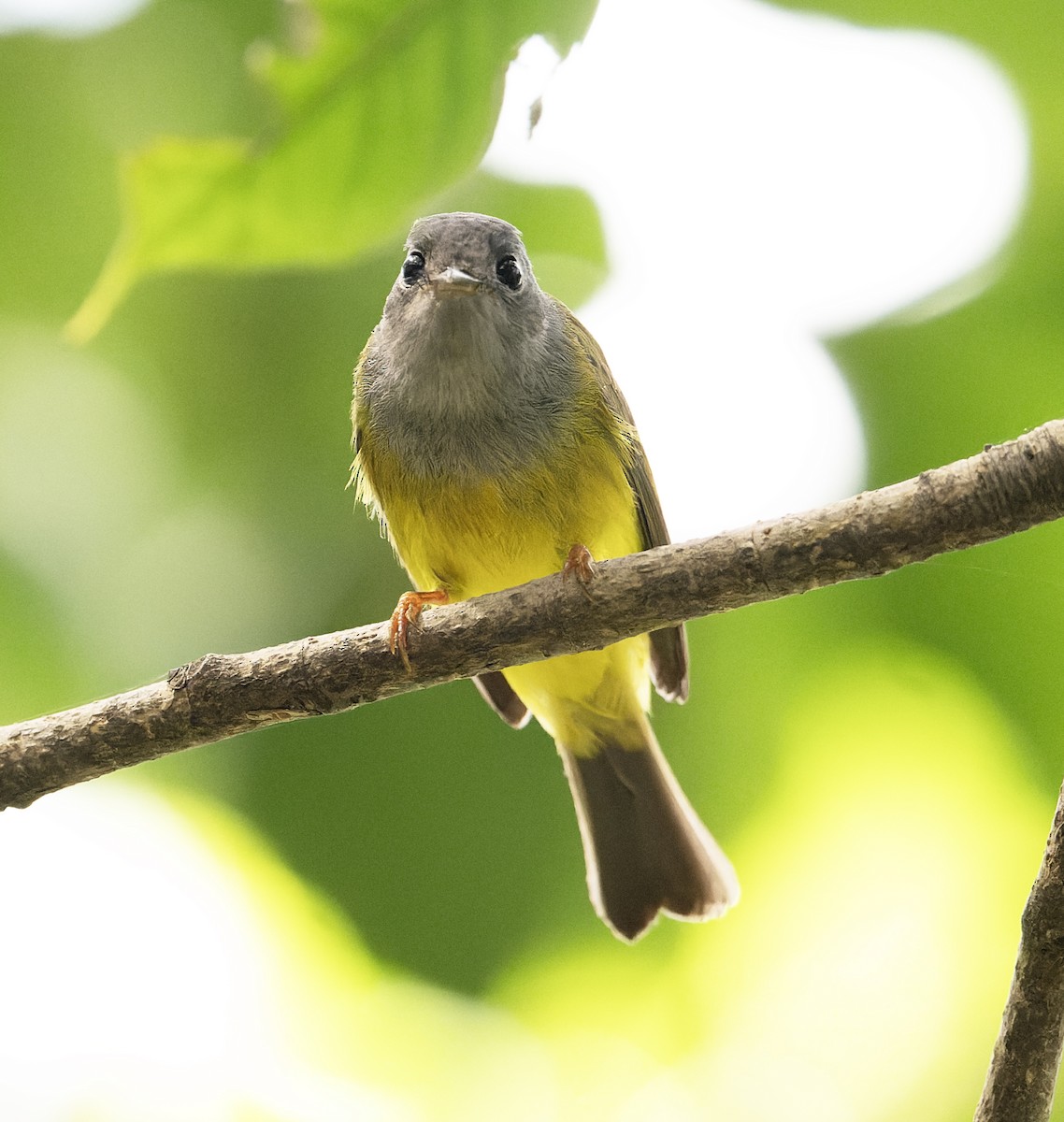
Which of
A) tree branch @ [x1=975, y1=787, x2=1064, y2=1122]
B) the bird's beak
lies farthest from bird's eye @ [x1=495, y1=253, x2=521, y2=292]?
tree branch @ [x1=975, y1=787, x2=1064, y2=1122]

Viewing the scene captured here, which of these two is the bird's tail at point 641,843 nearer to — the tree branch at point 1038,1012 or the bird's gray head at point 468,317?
the bird's gray head at point 468,317

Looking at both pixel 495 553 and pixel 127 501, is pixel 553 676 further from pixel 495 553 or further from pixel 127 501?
A: pixel 127 501

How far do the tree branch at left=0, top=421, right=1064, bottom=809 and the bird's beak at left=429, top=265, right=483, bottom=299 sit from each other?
3.02 ft

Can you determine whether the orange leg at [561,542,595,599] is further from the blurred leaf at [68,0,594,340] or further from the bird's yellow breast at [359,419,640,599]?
the blurred leaf at [68,0,594,340]

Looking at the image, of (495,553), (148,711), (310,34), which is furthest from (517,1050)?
(310,34)

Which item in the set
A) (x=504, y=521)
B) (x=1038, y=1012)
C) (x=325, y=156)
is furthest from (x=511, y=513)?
(x=1038, y=1012)

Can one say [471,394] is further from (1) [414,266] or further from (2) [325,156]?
(2) [325,156]

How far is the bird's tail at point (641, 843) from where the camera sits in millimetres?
3576

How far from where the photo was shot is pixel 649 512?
3453mm

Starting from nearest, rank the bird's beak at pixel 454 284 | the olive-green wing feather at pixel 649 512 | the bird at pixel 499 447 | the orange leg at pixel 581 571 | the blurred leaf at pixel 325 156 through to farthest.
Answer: the blurred leaf at pixel 325 156, the orange leg at pixel 581 571, the bird's beak at pixel 454 284, the bird at pixel 499 447, the olive-green wing feather at pixel 649 512

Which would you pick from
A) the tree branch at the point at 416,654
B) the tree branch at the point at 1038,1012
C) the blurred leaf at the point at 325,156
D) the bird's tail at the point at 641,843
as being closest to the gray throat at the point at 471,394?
the tree branch at the point at 416,654

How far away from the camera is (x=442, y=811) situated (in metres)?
3.63

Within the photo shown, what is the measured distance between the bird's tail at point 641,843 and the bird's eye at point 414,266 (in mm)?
1564

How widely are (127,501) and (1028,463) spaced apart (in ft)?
9.85
